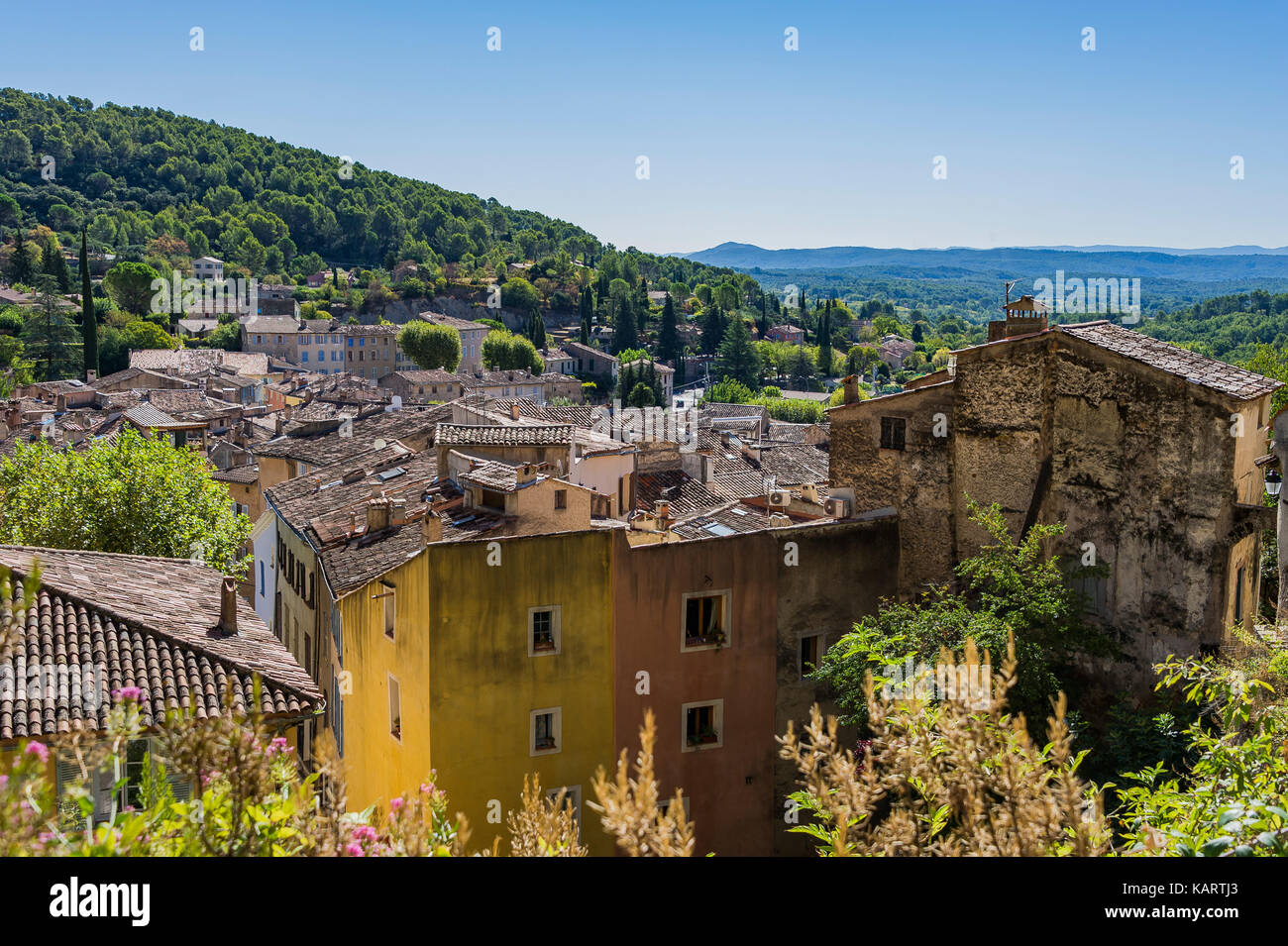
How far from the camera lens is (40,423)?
61.7 meters

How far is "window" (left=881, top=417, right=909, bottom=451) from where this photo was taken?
21.0 metres

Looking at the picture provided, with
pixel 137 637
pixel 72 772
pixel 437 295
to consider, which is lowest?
pixel 72 772

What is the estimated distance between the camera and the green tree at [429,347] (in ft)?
433

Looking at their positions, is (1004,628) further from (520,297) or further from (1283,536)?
(520,297)

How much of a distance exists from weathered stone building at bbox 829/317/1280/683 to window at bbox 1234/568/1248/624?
0.05 metres

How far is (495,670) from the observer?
17.0m

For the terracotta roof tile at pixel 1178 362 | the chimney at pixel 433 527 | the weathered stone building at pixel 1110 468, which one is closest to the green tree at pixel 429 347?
the chimney at pixel 433 527

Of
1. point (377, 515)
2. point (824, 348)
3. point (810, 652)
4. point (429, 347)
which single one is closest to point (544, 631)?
point (810, 652)

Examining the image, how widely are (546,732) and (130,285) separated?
137 meters

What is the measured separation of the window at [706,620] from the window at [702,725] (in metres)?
1.03

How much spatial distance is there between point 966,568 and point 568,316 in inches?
7115
